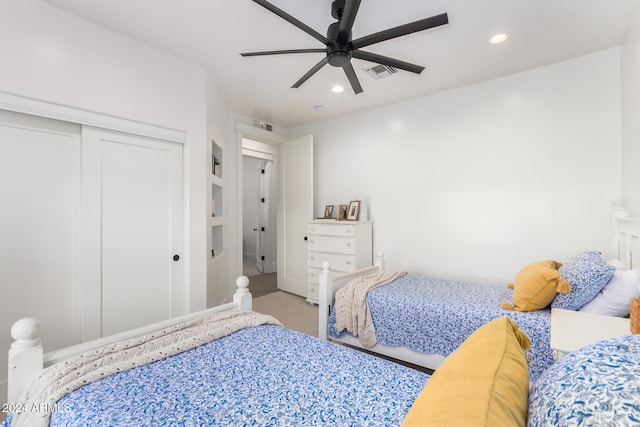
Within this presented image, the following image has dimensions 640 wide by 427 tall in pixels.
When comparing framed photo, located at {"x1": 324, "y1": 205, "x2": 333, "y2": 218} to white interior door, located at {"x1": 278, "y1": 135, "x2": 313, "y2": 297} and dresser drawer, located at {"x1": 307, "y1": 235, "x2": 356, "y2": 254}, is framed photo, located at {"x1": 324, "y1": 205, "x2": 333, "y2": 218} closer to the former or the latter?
white interior door, located at {"x1": 278, "y1": 135, "x2": 313, "y2": 297}

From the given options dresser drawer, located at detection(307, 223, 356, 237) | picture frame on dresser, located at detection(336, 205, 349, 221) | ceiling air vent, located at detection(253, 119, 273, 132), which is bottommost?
dresser drawer, located at detection(307, 223, 356, 237)

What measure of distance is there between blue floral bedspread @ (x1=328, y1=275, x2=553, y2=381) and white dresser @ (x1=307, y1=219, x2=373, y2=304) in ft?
3.23

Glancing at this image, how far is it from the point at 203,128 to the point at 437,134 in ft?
8.47

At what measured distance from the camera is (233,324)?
5.46 ft

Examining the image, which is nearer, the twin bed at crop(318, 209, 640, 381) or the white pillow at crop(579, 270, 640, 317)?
the white pillow at crop(579, 270, 640, 317)

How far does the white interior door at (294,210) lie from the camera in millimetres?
4305

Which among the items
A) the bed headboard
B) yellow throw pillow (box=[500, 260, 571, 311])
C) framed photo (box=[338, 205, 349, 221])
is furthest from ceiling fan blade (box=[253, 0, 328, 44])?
framed photo (box=[338, 205, 349, 221])

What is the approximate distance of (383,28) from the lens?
7.13 ft

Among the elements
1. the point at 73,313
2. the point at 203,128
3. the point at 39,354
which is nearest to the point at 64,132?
the point at 203,128

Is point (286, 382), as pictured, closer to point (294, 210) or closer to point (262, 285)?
point (294, 210)

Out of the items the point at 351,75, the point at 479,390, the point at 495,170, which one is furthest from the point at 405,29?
the point at 495,170

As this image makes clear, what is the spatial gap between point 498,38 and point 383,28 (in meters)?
0.95

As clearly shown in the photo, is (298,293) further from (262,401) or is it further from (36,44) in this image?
(36,44)

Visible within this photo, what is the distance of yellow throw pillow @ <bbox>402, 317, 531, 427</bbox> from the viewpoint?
58 centimetres
